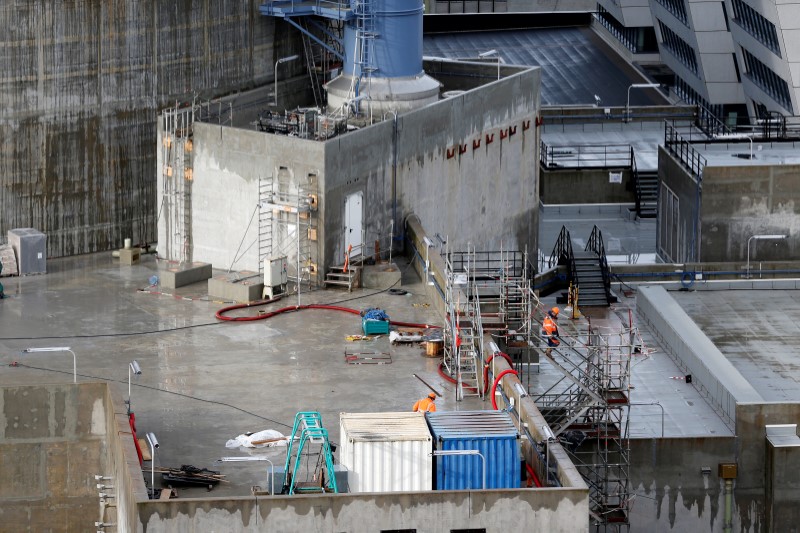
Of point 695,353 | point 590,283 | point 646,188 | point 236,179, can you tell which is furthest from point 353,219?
point 646,188

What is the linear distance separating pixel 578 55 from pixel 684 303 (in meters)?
52.8

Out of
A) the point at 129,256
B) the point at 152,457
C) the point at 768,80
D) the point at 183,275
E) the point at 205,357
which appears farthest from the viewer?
the point at 768,80

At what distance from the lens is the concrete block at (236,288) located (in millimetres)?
67188

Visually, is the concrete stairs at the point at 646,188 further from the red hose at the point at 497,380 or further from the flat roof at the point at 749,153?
the red hose at the point at 497,380

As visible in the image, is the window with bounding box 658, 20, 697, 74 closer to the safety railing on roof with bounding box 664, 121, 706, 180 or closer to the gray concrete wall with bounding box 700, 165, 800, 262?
the safety railing on roof with bounding box 664, 121, 706, 180

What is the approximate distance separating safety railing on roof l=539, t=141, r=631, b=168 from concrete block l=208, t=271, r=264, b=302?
43320 mm

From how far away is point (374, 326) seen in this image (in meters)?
63.7

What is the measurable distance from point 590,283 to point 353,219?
1764 centimetres

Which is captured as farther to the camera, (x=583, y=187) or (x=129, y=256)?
(x=583, y=187)

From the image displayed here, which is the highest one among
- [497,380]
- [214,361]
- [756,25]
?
[756,25]

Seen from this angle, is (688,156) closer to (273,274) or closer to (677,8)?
(273,274)

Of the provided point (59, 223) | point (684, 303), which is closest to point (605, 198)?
point (684, 303)

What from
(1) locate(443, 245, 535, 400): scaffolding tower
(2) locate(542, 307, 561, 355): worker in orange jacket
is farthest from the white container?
(2) locate(542, 307, 561, 355): worker in orange jacket

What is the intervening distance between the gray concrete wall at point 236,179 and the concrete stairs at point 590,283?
18120 mm
